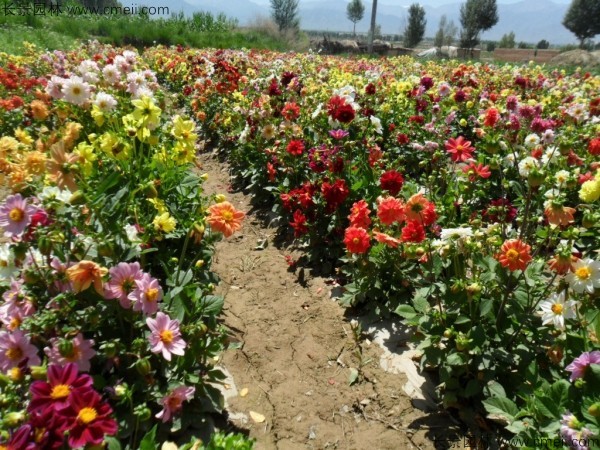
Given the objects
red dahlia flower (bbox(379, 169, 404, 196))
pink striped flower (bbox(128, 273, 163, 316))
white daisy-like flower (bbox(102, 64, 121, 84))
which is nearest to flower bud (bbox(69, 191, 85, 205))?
pink striped flower (bbox(128, 273, 163, 316))

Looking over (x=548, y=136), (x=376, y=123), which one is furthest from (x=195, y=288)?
(x=548, y=136)

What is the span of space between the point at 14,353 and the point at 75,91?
1819 mm

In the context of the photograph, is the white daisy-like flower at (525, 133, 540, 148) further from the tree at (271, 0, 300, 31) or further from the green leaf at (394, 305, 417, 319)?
the tree at (271, 0, 300, 31)

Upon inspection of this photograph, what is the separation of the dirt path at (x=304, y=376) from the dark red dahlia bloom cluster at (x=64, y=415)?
3.15ft

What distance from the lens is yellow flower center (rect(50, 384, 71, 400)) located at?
1252mm

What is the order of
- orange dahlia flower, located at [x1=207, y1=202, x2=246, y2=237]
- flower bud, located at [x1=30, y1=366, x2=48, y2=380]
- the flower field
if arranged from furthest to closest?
1. orange dahlia flower, located at [x1=207, y1=202, x2=246, y2=237]
2. the flower field
3. flower bud, located at [x1=30, y1=366, x2=48, y2=380]

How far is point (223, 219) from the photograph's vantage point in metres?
1.85

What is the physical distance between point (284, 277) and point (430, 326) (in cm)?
147

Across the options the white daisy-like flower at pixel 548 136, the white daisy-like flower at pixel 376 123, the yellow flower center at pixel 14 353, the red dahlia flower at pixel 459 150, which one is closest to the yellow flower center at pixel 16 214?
the yellow flower center at pixel 14 353

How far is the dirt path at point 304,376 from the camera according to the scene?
2051 mm

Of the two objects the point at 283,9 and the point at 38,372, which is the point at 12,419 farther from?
the point at 283,9

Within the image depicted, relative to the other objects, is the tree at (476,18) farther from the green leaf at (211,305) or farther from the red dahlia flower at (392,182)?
the green leaf at (211,305)

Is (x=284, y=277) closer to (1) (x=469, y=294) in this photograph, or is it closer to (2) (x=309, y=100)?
(1) (x=469, y=294)

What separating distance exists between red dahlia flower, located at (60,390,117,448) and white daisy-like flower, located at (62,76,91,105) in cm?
212
